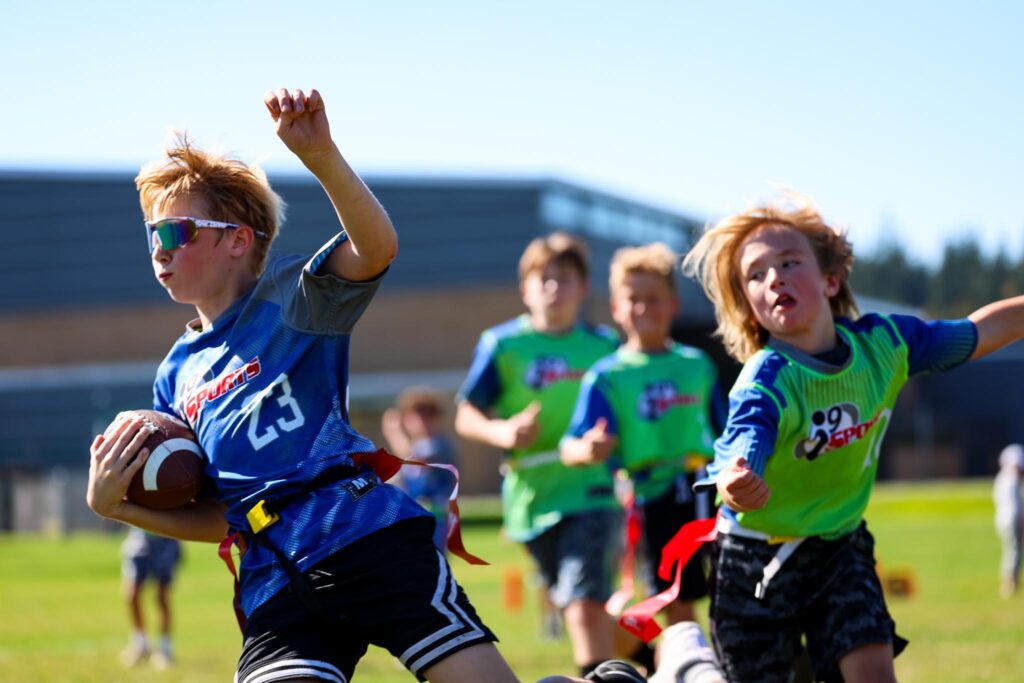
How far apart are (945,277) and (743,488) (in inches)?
886

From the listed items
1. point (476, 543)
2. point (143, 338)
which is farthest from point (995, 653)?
point (143, 338)

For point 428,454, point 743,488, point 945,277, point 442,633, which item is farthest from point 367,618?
point 945,277

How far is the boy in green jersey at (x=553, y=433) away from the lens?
7.07 metres

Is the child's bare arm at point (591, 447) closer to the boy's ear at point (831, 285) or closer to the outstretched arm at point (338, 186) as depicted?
the boy's ear at point (831, 285)

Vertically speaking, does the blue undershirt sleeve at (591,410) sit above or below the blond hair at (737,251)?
below

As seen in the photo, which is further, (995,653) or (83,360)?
(83,360)

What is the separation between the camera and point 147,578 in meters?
11.9

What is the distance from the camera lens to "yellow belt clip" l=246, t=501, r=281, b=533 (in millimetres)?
4113

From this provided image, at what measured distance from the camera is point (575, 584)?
278 inches

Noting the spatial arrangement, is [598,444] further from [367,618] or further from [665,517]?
[367,618]

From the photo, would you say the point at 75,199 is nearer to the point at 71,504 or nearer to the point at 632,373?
the point at 71,504

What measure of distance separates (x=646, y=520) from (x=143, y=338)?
47372mm

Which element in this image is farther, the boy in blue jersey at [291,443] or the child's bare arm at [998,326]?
the child's bare arm at [998,326]

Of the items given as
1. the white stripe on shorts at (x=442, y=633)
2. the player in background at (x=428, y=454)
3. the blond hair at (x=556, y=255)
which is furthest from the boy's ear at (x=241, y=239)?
the player in background at (x=428, y=454)
